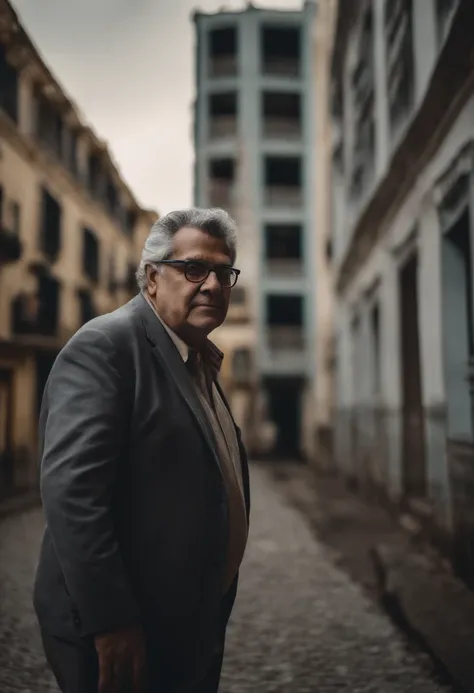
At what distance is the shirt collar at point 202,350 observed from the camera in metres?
2.22

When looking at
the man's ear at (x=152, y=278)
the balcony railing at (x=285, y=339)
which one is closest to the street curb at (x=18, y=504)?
the man's ear at (x=152, y=278)

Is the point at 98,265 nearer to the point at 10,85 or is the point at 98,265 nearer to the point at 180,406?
the point at 10,85

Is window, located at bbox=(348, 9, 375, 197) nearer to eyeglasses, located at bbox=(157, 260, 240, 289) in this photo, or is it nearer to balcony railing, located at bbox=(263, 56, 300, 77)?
eyeglasses, located at bbox=(157, 260, 240, 289)

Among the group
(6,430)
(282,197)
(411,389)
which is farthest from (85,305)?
(282,197)

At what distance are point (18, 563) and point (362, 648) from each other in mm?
3500

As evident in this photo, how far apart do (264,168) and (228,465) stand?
103 ft

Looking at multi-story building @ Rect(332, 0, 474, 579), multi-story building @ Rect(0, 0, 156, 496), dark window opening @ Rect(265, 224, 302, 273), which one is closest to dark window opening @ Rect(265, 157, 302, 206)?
dark window opening @ Rect(265, 224, 302, 273)

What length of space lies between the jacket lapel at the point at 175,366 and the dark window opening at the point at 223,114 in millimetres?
31509

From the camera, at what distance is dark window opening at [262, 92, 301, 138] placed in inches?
1281

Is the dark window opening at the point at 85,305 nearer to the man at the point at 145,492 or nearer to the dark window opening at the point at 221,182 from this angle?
the dark window opening at the point at 221,182

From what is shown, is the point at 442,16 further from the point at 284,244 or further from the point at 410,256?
the point at 284,244

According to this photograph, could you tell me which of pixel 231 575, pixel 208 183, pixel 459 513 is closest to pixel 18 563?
pixel 459 513

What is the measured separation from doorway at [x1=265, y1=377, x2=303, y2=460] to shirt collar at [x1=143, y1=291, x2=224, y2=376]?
29885mm

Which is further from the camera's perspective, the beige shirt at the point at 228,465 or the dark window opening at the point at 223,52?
the dark window opening at the point at 223,52
